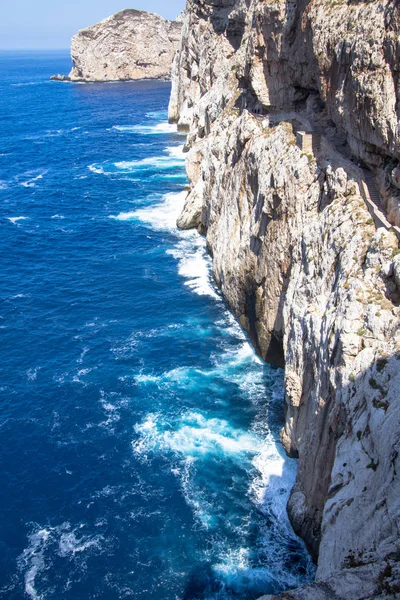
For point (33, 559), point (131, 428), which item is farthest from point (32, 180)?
point (33, 559)

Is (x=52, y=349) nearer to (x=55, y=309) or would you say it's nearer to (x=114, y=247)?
(x=55, y=309)

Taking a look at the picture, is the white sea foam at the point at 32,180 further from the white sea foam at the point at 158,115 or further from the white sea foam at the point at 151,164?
the white sea foam at the point at 158,115

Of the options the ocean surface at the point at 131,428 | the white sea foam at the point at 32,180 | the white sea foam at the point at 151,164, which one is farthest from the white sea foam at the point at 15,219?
the white sea foam at the point at 151,164

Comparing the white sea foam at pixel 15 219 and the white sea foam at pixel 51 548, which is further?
the white sea foam at pixel 15 219

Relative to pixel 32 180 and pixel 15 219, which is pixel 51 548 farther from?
pixel 32 180

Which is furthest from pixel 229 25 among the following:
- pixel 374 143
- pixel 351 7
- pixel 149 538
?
pixel 149 538

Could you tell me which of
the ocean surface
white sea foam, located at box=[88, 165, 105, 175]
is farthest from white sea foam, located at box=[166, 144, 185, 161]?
the ocean surface

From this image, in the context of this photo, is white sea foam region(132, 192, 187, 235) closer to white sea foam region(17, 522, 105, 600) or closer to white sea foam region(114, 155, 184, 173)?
white sea foam region(114, 155, 184, 173)
